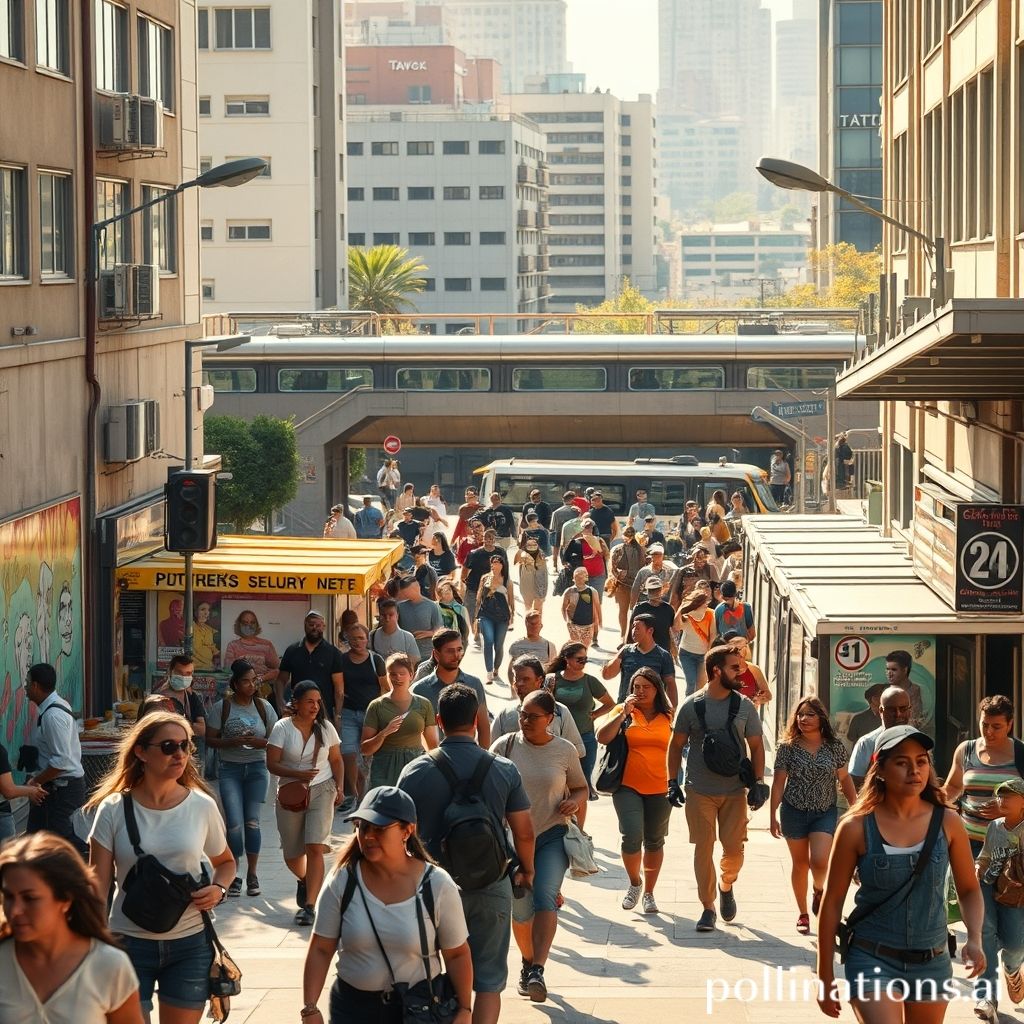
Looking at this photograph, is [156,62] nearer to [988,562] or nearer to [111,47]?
[111,47]

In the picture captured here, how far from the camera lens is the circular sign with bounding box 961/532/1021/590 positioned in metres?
15.2

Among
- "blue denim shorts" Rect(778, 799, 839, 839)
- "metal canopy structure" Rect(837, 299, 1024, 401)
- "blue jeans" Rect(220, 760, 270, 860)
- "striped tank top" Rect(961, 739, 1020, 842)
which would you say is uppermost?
"metal canopy structure" Rect(837, 299, 1024, 401)

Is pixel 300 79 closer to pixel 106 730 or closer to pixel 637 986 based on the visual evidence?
pixel 106 730

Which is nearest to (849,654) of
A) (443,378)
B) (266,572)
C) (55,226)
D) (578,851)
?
(578,851)

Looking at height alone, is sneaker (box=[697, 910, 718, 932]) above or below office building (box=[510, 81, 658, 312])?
below

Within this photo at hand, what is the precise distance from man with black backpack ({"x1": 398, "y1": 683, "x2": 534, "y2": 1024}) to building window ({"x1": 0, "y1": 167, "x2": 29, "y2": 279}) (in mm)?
10384

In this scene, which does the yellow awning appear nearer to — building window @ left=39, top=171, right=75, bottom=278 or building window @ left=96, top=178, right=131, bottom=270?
building window @ left=39, top=171, right=75, bottom=278

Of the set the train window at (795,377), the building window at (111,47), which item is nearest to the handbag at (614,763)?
the building window at (111,47)

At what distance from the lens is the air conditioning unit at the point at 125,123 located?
68.3ft

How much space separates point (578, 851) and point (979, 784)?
2040mm

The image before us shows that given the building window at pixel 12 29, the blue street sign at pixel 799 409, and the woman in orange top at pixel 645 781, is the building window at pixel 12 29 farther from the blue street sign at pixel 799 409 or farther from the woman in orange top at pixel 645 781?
the blue street sign at pixel 799 409

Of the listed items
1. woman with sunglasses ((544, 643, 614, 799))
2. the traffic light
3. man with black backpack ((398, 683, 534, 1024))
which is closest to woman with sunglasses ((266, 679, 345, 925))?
woman with sunglasses ((544, 643, 614, 799))

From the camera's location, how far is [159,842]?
7555 millimetres

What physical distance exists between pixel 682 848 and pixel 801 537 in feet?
29.5
